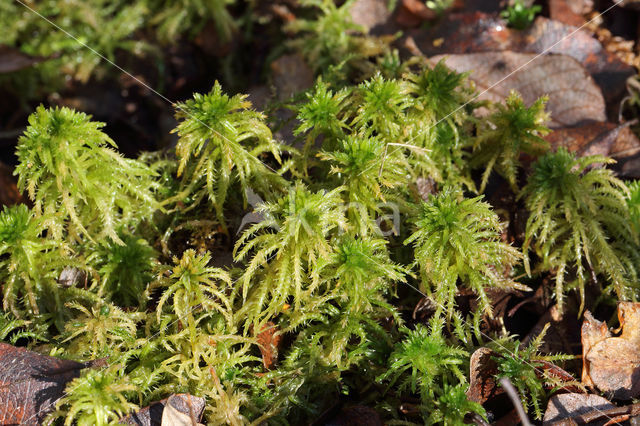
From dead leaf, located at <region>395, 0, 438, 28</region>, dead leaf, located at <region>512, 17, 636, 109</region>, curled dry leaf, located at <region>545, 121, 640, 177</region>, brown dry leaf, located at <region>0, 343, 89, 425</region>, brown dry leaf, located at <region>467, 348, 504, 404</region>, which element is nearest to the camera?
brown dry leaf, located at <region>0, 343, 89, 425</region>

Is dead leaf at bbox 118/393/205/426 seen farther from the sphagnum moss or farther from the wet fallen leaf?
the wet fallen leaf

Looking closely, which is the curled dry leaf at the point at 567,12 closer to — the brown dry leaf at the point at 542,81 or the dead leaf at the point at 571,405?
the brown dry leaf at the point at 542,81

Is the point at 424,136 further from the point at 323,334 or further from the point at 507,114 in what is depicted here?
the point at 323,334

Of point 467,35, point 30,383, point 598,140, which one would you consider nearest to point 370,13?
point 467,35

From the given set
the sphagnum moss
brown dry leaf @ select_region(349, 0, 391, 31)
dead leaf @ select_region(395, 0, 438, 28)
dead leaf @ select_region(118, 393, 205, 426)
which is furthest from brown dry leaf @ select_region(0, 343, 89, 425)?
dead leaf @ select_region(395, 0, 438, 28)

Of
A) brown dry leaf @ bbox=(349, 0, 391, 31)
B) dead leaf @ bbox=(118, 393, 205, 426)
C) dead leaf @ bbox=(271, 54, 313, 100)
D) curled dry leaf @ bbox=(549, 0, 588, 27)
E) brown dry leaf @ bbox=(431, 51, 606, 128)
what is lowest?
dead leaf @ bbox=(118, 393, 205, 426)

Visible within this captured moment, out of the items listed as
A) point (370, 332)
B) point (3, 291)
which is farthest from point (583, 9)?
point (3, 291)

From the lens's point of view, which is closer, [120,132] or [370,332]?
[370,332]
